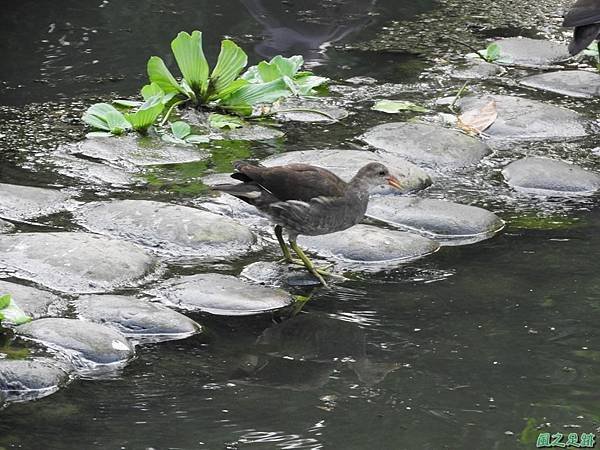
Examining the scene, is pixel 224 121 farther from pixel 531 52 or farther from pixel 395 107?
pixel 531 52

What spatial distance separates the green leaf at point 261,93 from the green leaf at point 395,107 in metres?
0.66

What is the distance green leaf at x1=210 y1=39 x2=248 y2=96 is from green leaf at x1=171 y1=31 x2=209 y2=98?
0.07 m

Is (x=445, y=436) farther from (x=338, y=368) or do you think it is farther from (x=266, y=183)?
(x=266, y=183)

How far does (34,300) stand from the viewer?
4.67 m

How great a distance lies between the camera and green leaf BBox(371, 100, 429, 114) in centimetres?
757

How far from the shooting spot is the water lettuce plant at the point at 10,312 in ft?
14.3

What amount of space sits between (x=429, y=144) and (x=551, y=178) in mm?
814

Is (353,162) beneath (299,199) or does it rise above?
beneath

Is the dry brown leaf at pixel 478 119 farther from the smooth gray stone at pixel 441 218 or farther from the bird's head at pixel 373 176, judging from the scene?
the bird's head at pixel 373 176

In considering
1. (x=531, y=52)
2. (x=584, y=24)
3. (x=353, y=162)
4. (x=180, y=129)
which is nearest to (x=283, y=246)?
(x=353, y=162)

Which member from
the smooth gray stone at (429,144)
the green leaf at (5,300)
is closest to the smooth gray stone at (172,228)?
the green leaf at (5,300)

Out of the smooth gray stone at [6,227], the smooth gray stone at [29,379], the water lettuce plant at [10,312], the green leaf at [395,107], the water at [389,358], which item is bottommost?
the water at [389,358]

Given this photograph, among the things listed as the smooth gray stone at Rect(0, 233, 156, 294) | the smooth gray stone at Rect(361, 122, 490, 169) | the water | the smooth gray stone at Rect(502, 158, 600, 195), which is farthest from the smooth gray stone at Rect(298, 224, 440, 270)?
the smooth gray stone at Rect(361, 122, 490, 169)

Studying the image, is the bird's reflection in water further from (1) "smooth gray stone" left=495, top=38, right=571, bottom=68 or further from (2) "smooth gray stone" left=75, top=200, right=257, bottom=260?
(2) "smooth gray stone" left=75, top=200, right=257, bottom=260
